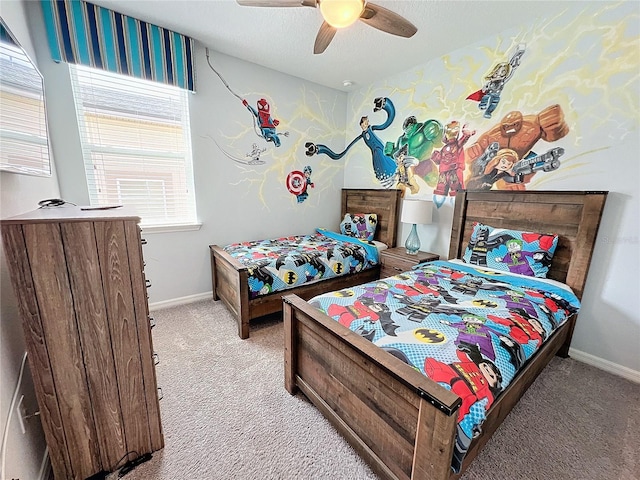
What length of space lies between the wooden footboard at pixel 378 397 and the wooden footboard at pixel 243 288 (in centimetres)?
77

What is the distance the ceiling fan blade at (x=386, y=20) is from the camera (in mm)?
1540

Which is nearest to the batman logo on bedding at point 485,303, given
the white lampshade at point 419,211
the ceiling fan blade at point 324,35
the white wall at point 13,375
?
the white lampshade at point 419,211

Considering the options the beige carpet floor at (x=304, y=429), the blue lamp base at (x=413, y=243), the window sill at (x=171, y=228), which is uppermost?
the window sill at (x=171, y=228)

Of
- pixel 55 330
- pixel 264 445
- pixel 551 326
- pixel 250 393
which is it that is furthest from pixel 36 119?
pixel 551 326

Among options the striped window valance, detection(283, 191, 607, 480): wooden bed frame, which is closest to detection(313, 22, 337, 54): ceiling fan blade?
the striped window valance

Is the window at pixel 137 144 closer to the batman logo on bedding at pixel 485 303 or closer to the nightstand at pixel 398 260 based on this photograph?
the nightstand at pixel 398 260

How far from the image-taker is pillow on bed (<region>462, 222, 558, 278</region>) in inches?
80.7

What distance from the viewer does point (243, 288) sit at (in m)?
2.26

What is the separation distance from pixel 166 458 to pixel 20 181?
158 centimetres

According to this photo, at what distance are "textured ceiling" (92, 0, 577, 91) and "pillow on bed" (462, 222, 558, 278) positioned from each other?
1.71 metres

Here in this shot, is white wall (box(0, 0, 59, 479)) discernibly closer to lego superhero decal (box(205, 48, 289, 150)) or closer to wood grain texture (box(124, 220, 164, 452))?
wood grain texture (box(124, 220, 164, 452))

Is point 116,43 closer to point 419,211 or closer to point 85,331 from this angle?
point 85,331

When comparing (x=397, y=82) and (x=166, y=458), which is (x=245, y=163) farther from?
(x=166, y=458)

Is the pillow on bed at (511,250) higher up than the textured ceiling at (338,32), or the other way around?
the textured ceiling at (338,32)
